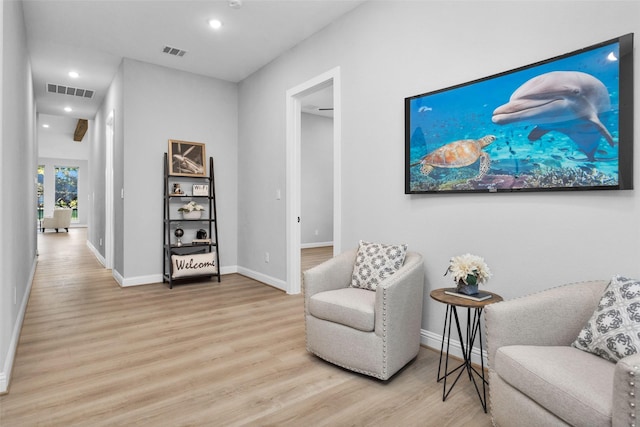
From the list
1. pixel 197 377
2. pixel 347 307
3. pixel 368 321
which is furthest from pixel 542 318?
pixel 197 377

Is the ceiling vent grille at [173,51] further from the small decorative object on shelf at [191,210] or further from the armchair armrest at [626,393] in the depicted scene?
the armchair armrest at [626,393]

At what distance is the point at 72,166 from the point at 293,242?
12945mm

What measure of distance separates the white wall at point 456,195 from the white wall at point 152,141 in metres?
1.59

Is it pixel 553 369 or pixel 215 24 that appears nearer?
pixel 553 369

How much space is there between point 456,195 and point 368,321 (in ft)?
3.54

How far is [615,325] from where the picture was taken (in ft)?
4.94

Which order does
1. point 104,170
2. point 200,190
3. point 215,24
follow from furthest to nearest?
point 104,170 → point 200,190 → point 215,24

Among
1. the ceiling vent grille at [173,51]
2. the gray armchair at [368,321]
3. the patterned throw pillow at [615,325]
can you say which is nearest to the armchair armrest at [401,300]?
the gray armchair at [368,321]

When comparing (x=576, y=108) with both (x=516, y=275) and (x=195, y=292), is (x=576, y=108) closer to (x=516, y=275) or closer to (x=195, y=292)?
(x=516, y=275)

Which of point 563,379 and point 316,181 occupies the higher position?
point 316,181

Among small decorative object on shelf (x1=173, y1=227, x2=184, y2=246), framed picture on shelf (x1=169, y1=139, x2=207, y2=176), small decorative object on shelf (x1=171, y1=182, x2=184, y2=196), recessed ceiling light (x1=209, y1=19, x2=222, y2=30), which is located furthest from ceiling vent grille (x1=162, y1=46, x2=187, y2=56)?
small decorative object on shelf (x1=173, y1=227, x2=184, y2=246)

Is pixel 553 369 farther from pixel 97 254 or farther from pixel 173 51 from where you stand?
pixel 97 254

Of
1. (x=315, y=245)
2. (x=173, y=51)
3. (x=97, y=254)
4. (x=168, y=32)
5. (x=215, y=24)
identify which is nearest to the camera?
(x=215, y=24)

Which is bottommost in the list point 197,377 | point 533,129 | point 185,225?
point 197,377
